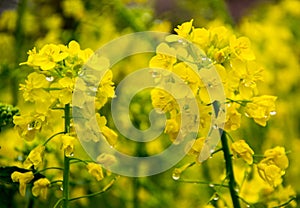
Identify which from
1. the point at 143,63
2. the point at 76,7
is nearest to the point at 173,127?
the point at 76,7

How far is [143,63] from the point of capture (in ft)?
5.25

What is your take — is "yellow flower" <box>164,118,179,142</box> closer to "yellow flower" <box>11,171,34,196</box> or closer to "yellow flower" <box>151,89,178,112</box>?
"yellow flower" <box>151,89,178,112</box>

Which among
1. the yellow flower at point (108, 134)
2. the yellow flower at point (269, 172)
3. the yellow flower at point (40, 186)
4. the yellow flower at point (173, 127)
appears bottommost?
the yellow flower at point (269, 172)

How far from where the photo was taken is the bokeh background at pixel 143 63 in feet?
3.88

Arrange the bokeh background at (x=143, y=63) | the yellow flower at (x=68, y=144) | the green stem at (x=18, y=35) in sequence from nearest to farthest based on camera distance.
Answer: the yellow flower at (x=68, y=144)
the bokeh background at (x=143, y=63)
the green stem at (x=18, y=35)

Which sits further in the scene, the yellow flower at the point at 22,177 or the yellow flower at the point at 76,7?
the yellow flower at the point at 76,7

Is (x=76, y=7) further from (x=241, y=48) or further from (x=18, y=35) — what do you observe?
(x=241, y=48)

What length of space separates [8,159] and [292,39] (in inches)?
37.8

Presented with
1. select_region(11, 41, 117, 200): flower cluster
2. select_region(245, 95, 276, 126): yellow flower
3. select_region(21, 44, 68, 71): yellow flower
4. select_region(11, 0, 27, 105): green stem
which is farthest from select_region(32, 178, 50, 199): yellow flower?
select_region(11, 0, 27, 105): green stem

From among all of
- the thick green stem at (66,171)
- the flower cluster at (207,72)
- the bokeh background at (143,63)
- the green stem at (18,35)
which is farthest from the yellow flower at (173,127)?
the green stem at (18,35)

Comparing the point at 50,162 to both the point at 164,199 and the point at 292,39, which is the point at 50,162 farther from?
the point at 292,39

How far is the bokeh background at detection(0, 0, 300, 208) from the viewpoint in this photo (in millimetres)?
1183

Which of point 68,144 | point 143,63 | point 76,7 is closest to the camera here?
point 68,144

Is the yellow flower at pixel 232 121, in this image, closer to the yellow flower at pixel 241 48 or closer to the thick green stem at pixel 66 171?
the yellow flower at pixel 241 48
